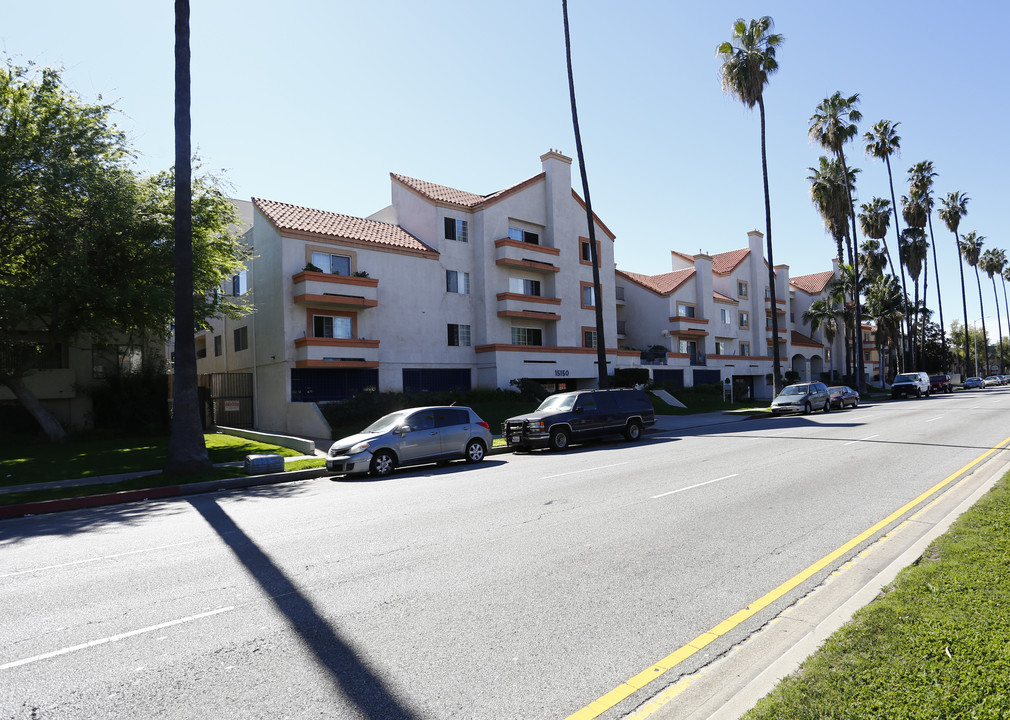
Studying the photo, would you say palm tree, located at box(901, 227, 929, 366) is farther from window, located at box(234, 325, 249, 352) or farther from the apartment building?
window, located at box(234, 325, 249, 352)

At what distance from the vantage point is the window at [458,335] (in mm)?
32562

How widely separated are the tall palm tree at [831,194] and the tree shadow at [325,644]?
53.5 metres

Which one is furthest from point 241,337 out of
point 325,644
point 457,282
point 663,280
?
point 663,280

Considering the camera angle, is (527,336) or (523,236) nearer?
(527,336)

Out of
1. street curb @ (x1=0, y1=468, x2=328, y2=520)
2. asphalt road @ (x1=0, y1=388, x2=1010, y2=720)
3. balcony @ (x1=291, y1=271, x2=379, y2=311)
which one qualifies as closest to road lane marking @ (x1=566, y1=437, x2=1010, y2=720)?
asphalt road @ (x1=0, y1=388, x2=1010, y2=720)

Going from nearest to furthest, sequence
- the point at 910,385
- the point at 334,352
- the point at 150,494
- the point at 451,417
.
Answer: the point at 150,494 → the point at 451,417 → the point at 334,352 → the point at 910,385

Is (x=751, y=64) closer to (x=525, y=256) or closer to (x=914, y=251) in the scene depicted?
(x=525, y=256)

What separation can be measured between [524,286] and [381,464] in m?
22.5

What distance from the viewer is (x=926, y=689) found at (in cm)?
330

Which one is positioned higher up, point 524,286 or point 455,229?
point 455,229

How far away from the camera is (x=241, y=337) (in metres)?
31.6

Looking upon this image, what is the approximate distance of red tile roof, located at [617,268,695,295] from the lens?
4894cm

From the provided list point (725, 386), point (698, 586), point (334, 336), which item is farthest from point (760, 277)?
point (698, 586)

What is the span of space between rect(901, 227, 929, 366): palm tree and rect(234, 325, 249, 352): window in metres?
65.1
